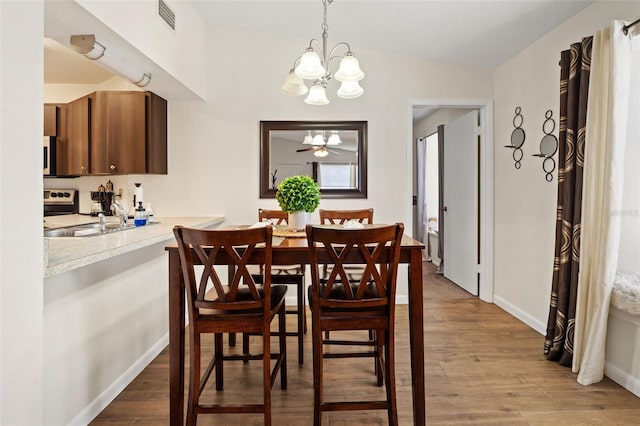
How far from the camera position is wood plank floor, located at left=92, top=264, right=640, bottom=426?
1.99 metres

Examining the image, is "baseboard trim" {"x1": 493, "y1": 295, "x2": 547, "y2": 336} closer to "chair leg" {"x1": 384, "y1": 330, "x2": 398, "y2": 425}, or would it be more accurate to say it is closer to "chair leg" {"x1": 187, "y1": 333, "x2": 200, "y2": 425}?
"chair leg" {"x1": 384, "y1": 330, "x2": 398, "y2": 425}

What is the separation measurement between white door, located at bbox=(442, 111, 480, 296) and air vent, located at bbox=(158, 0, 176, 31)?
9.80ft

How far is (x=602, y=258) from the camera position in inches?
88.2

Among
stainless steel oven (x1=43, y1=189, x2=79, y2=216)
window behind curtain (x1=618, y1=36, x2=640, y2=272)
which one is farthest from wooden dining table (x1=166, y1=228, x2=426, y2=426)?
stainless steel oven (x1=43, y1=189, x2=79, y2=216)

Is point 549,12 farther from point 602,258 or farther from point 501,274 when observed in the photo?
point 501,274

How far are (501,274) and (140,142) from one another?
11.9 ft

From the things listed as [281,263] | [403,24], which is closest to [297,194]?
[281,263]

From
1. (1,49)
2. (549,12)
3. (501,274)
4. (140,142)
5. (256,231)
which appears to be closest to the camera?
(1,49)

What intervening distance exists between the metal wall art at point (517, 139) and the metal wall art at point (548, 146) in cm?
32

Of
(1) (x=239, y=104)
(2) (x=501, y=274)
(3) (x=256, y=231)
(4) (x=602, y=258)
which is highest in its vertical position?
(1) (x=239, y=104)

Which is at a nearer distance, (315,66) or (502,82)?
(315,66)

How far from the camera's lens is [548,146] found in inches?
121

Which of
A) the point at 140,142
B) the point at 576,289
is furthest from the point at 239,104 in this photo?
the point at 576,289

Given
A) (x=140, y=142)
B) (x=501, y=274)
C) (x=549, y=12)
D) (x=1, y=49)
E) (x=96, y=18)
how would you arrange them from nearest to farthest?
(x=1, y=49) → (x=96, y=18) → (x=549, y=12) → (x=140, y=142) → (x=501, y=274)
